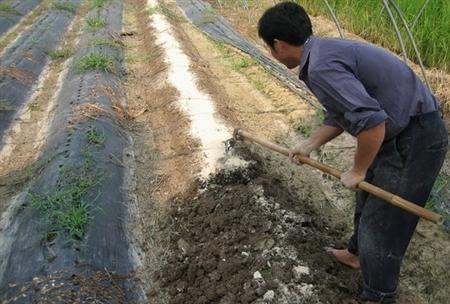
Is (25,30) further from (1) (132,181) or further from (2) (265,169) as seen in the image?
(2) (265,169)

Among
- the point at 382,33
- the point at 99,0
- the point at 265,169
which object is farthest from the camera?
the point at 99,0

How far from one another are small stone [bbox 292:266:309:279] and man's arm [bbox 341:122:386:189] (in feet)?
2.46

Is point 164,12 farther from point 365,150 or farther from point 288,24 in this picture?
point 365,150

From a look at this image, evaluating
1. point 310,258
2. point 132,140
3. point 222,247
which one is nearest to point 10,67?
point 132,140

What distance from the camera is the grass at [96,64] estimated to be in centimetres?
611

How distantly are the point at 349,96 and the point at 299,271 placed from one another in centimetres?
128

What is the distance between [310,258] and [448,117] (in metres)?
3.17

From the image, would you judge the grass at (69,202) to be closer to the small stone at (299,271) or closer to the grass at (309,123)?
the small stone at (299,271)

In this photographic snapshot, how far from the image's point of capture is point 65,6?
10086mm

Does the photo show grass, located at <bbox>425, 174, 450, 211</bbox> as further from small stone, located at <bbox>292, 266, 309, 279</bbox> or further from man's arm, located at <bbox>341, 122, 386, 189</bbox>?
man's arm, located at <bbox>341, 122, 386, 189</bbox>

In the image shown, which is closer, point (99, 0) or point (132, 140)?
point (132, 140)

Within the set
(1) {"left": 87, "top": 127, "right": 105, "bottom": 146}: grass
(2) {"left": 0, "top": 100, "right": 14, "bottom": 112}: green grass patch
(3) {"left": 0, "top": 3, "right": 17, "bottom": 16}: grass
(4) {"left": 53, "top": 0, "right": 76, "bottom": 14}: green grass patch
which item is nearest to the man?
(1) {"left": 87, "top": 127, "right": 105, "bottom": 146}: grass

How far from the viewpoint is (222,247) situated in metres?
3.09

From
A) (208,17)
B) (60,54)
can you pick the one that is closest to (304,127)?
(60,54)
